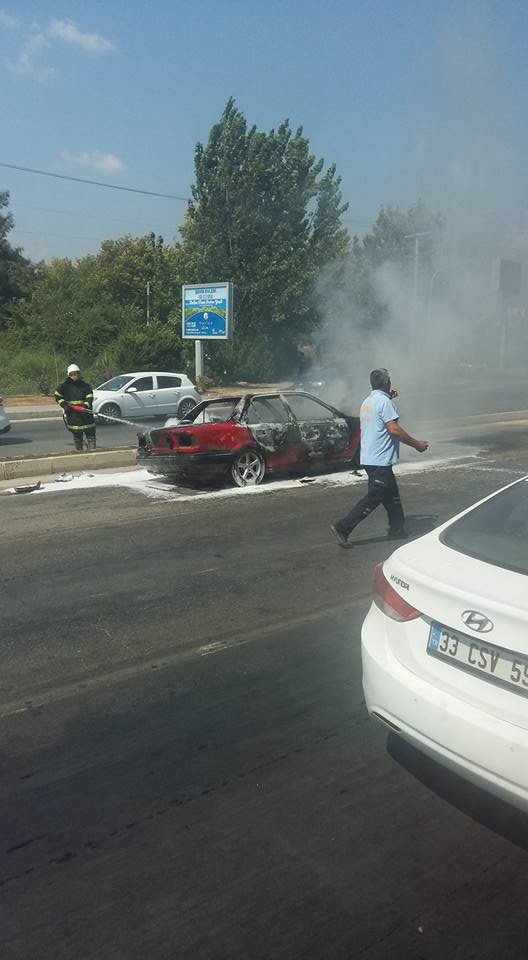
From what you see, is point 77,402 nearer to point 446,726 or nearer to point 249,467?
point 249,467

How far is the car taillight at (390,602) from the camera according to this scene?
321 cm

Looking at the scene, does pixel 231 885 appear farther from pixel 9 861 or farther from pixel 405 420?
pixel 405 420

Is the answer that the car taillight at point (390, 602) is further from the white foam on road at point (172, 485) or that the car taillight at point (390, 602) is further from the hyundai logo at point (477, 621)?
the white foam on road at point (172, 485)

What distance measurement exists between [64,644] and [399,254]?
16379mm

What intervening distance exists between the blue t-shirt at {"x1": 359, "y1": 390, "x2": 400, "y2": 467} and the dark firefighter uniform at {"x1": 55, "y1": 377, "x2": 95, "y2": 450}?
22.6 feet

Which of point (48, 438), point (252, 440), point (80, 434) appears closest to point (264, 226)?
point (48, 438)

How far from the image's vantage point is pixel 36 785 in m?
3.36

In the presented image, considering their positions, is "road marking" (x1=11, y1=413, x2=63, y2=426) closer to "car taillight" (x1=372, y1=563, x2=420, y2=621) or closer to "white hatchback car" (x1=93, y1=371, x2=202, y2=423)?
"white hatchback car" (x1=93, y1=371, x2=202, y2=423)

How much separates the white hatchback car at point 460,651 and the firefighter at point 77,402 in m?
9.89

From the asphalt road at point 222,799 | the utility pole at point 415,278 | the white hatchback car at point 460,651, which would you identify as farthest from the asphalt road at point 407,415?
the white hatchback car at point 460,651

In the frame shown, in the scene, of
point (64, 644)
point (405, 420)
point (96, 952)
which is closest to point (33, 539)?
point (64, 644)

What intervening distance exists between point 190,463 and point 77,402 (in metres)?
3.52

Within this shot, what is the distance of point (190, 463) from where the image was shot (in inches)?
395

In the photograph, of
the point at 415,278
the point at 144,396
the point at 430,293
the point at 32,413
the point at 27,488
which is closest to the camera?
the point at 27,488
